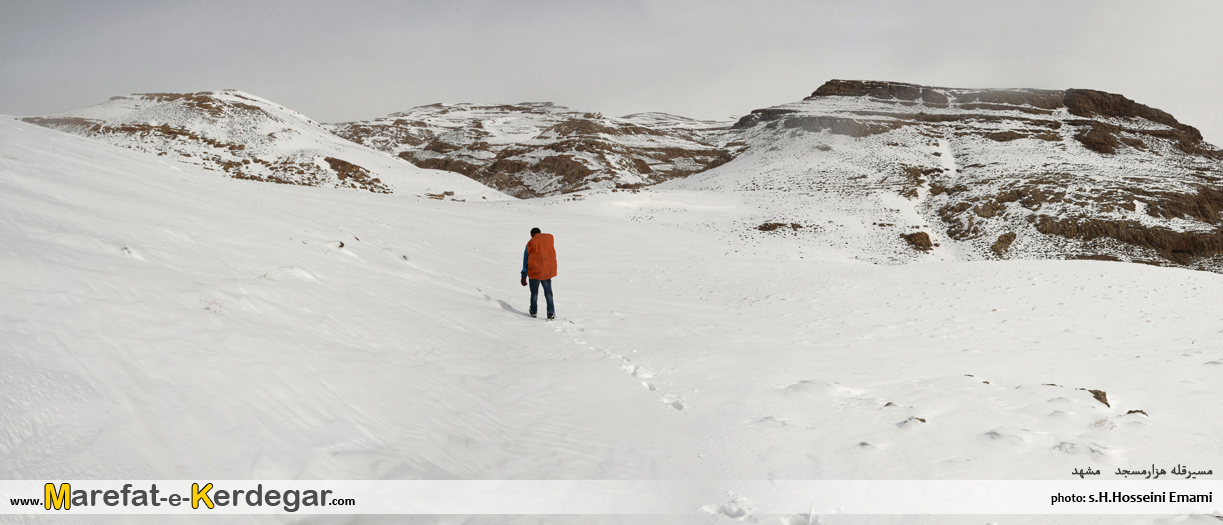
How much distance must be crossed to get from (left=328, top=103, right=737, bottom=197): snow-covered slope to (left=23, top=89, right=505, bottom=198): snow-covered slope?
81.6 feet

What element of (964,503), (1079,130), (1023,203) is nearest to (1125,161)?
(1079,130)

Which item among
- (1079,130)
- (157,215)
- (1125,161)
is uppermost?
(1079,130)

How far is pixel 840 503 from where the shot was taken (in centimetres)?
329

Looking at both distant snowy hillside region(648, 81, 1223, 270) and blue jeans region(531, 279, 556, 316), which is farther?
distant snowy hillside region(648, 81, 1223, 270)

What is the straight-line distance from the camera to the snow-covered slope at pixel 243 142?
37.2 metres

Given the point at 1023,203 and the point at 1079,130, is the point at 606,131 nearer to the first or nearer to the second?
the point at 1079,130

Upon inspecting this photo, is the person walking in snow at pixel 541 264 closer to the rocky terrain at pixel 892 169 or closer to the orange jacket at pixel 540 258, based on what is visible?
Answer: the orange jacket at pixel 540 258

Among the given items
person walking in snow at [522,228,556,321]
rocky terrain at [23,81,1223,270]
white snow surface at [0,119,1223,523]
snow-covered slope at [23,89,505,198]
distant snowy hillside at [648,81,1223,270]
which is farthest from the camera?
snow-covered slope at [23,89,505,198]

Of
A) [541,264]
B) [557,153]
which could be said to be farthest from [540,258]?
[557,153]

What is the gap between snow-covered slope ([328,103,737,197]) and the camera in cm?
7888

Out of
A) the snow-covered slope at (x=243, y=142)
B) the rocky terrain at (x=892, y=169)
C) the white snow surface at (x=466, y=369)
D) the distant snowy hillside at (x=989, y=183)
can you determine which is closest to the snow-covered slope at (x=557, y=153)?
the rocky terrain at (x=892, y=169)

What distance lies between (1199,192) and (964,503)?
4992cm

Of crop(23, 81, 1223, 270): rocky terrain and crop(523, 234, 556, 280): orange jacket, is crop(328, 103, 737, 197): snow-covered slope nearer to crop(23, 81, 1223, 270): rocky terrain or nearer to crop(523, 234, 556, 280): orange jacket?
crop(23, 81, 1223, 270): rocky terrain

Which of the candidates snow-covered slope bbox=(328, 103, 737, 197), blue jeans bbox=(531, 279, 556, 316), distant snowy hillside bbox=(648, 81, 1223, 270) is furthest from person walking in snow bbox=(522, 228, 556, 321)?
snow-covered slope bbox=(328, 103, 737, 197)
